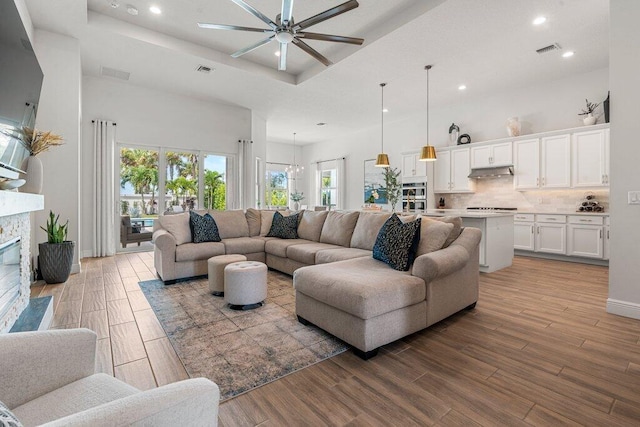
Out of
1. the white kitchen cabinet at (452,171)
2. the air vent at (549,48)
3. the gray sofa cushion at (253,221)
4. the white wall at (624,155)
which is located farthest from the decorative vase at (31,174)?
the white kitchen cabinet at (452,171)

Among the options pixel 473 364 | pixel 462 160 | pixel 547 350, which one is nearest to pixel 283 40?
pixel 473 364

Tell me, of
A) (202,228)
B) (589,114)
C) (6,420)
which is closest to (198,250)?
(202,228)

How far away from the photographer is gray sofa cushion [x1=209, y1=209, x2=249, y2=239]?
4.62 m

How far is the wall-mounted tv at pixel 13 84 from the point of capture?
75.6 inches

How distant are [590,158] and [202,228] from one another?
20.1 feet

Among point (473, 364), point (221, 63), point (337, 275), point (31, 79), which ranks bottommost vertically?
point (473, 364)

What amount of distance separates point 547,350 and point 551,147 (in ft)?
14.9

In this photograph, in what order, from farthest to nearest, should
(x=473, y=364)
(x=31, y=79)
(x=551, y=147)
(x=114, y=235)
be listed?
(x=114, y=235)
(x=551, y=147)
(x=31, y=79)
(x=473, y=364)

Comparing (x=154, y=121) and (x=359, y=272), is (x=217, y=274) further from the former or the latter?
(x=154, y=121)

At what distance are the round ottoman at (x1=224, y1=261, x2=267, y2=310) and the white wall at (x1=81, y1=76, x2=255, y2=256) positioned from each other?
4.14 meters

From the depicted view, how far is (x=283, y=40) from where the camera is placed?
3262mm

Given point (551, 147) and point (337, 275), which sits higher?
point (551, 147)

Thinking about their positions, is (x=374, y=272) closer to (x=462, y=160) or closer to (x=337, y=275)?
(x=337, y=275)

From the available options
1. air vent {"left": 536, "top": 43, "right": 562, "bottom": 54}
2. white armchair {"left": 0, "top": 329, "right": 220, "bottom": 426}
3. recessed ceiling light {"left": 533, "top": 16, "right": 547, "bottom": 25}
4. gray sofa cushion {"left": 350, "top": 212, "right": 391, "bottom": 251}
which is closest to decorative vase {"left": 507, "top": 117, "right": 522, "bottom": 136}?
air vent {"left": 536, "top": 43, "right": 562, "bottom": 54}
